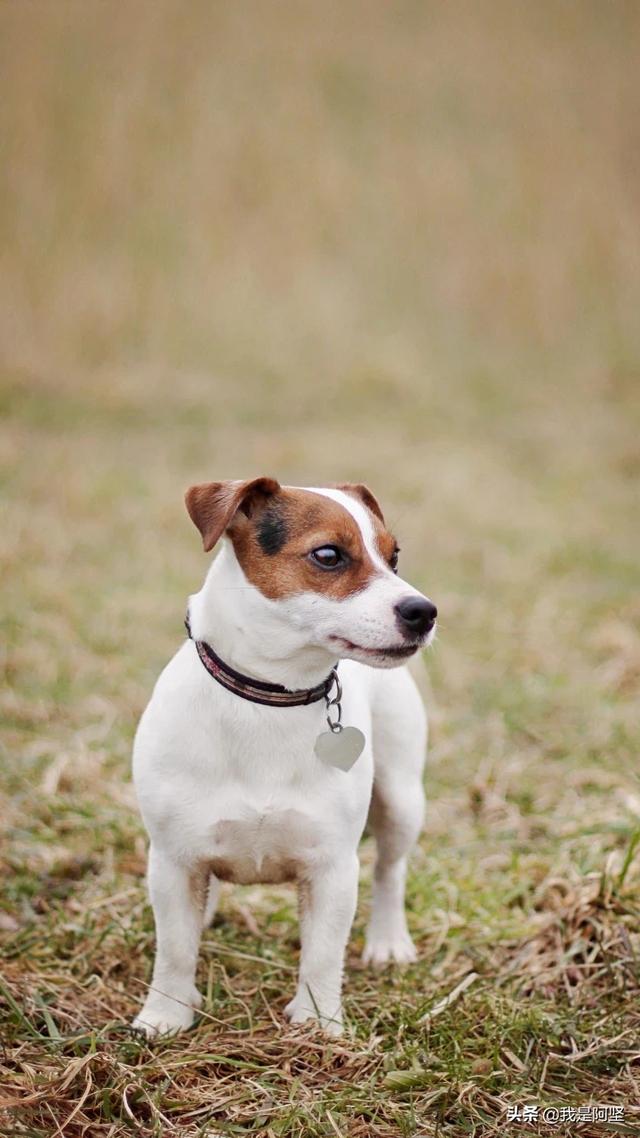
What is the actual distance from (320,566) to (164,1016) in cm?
142

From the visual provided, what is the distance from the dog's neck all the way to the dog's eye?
0.15 m

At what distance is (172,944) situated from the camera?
9.83 ft

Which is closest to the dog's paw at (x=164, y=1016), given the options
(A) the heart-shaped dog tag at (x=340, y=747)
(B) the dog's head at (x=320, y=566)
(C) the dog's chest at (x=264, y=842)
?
(C) the dog's chest at (x=264, y=842)

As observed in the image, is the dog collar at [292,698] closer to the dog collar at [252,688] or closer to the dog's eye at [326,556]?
the dog collar at [252,688]

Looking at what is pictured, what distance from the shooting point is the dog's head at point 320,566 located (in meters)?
2.69

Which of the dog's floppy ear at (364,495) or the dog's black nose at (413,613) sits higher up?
the dog's floppy ear at (364,495)

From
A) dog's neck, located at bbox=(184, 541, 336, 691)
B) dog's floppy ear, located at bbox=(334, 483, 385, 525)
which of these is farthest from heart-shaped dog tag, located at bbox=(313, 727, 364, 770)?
dog's floppy ear, located at bbox=(334, 483, 385, 525)

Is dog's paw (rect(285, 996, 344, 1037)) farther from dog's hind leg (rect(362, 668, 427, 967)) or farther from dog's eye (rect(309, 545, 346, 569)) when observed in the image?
dog's eye (rect(309, 545, 346, 569))

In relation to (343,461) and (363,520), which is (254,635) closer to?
(363,520)

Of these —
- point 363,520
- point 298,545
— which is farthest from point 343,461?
point 298,545

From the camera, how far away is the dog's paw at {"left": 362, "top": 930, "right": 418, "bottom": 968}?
3545 mm

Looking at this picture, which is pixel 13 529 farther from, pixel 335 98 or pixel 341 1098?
pixel 335 98

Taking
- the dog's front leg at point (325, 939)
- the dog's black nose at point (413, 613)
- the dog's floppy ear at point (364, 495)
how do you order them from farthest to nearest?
the dog's floppy ear at point (364, 495), the dog's front leg at point (325, 939), the dog's black nose at point (413, 613)

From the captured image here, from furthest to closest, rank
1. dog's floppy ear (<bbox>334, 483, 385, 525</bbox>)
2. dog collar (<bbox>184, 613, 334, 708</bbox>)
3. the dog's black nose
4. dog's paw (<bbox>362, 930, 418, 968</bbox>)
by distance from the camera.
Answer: dog's paw (<bbox>362, 930, 418, 968</bbox>)
dog's floppy ear (<bbox>334, 483, 385, 525</bbox>)
dog collar (<bbox>184, 613, 334, 708</bbox>)
the dog's black nose
